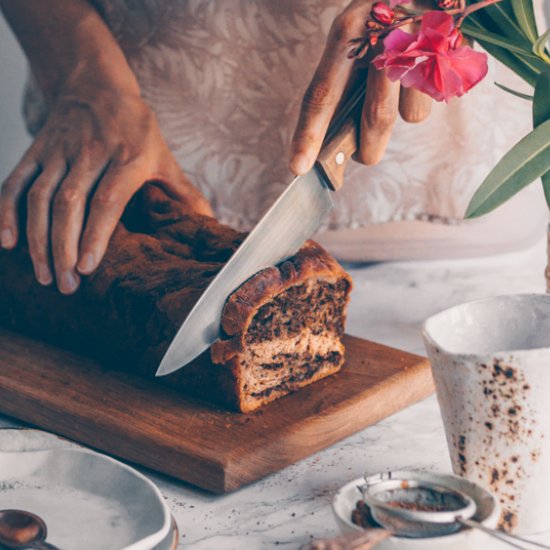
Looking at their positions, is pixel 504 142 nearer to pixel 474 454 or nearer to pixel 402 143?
pixel 402 143

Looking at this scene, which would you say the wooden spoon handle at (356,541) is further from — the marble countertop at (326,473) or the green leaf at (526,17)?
the green leaf at (526,17)

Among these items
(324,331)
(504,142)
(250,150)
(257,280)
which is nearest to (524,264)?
(504,142)

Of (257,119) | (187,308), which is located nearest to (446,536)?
(187,308)

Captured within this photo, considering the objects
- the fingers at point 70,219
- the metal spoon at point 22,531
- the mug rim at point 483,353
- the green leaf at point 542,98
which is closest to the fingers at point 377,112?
the green leaf at point 542,98

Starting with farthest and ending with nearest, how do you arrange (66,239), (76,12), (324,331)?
(76,12), (66,239), (324,331)

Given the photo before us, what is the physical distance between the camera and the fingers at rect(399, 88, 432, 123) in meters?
1.41

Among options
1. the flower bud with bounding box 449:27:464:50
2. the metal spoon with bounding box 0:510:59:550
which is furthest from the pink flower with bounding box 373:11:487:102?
the metal spoon with bounding box 0:510:59:550

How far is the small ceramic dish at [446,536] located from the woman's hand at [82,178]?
67 centimetres

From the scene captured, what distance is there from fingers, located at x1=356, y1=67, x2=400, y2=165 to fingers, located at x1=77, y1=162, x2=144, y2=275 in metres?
0.40

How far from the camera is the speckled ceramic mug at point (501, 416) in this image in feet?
3.17

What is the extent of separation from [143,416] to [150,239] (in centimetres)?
34

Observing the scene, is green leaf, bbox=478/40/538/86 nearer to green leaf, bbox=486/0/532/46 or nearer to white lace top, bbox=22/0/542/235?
green leaf, bbox=486/0/532/46

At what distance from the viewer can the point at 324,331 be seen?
4.60 ft

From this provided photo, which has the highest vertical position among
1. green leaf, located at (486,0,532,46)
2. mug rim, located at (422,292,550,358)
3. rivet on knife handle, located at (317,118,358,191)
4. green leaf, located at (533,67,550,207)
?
green leaf, located at (486,0,532,46)
